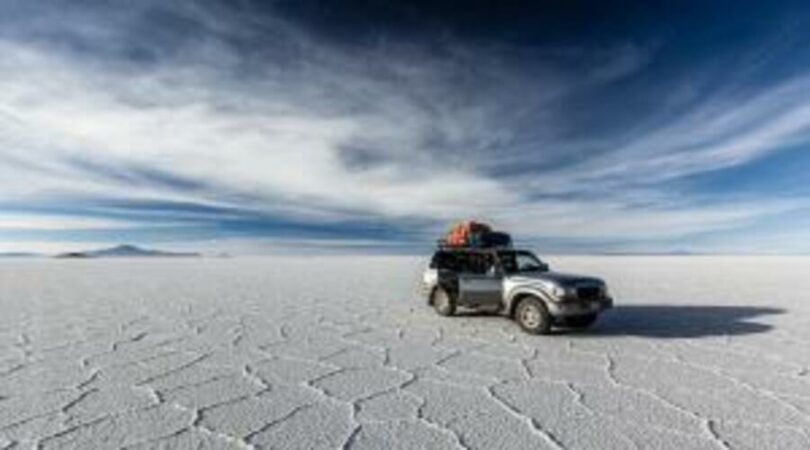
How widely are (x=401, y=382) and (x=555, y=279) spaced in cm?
470

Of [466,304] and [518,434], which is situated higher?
[466,304]

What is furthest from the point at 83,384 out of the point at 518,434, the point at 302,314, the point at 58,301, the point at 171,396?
the point at 58,301

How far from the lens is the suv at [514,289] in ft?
38.0

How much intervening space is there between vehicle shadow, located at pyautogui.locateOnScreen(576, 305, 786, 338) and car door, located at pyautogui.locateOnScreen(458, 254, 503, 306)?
176 cm

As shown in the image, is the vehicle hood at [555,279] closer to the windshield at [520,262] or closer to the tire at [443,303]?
the windshield at [520,262]

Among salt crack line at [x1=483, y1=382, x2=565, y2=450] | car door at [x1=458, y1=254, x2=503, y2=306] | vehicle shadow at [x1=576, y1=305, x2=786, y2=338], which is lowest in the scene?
salt crack line at [x1=483, y1=382, x2=565, y2=450]

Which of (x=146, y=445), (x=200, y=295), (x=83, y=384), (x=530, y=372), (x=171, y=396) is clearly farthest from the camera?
(x=200, y=295)

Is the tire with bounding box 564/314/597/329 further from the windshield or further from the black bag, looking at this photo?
the black bag

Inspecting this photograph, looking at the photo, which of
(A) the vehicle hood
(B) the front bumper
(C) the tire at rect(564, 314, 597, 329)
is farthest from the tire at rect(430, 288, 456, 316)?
(B) the front bumper

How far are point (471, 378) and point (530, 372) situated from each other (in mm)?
817

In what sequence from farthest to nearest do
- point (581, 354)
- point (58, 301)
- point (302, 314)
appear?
point (58, 301)
point (302, 314)
point (581, 354)

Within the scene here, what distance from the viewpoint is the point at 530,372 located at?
855 centimetres

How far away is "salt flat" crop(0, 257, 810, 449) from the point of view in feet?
19.5

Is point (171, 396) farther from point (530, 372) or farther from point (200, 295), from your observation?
point (200, 295)
